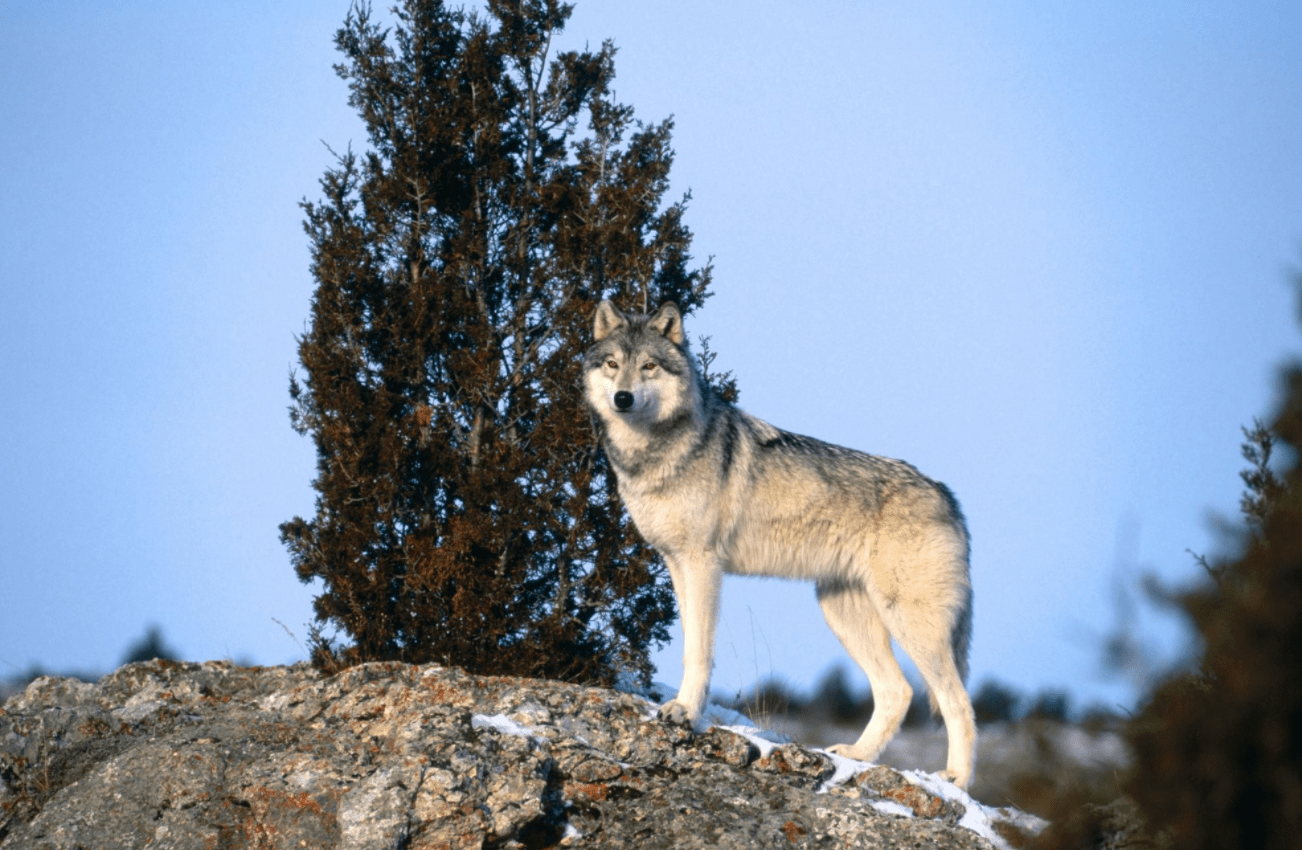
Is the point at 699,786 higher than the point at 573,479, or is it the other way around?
the point at 573,479

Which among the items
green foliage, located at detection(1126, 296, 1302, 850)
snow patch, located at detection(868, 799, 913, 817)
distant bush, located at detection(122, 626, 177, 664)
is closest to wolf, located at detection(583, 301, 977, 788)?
snow patch, located at detection(868, 799, 913, 817)

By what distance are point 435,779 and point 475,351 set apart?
16.5 feet

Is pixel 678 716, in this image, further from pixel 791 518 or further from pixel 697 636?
pixel 791 518

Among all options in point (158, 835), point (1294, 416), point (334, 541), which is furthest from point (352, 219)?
point (1294, 416)

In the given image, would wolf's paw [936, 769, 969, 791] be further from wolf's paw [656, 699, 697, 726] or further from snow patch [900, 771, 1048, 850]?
wolf's paw [656, 699, 697, 726]

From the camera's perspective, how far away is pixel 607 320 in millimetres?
7895

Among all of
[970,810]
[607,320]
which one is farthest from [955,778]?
[607,320]

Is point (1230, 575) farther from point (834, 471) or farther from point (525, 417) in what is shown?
point (525, 417)

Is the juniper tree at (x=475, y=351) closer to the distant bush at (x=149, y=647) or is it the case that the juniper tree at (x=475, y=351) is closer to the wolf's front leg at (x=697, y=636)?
the wolf's front leg at (x=697, y=636)

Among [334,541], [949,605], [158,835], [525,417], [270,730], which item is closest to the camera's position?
[158,835]

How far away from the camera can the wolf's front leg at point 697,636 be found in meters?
6.87

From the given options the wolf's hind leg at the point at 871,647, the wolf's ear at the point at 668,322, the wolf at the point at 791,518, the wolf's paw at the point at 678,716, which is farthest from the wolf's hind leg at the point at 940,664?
the wolf's ear at the point at 668,322

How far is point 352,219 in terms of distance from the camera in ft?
33.8

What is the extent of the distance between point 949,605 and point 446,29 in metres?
7.23
